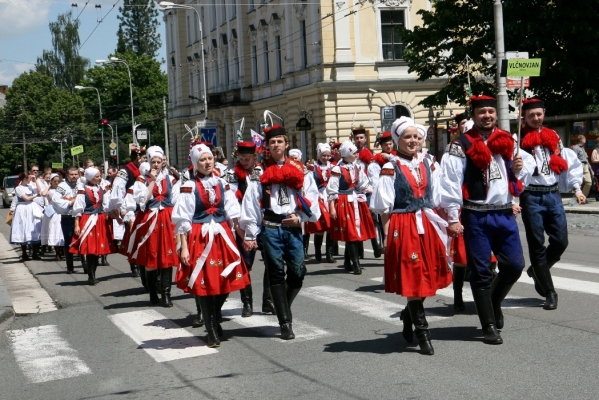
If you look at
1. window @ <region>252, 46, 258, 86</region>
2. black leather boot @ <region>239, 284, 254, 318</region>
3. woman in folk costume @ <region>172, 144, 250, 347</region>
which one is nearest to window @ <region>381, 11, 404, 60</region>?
window @ <region>252, 46, 258, 86</region>

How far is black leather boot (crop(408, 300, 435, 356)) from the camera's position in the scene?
25.4 feet

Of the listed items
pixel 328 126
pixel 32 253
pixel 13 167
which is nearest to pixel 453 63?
pixel 328 126

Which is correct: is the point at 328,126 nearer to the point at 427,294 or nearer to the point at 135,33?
the point at 427,294

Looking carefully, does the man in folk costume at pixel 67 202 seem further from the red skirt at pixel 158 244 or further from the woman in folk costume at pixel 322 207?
the red skirt at pixel 158 244

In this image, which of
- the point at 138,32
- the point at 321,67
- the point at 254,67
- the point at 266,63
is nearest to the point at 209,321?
the point at 321,67

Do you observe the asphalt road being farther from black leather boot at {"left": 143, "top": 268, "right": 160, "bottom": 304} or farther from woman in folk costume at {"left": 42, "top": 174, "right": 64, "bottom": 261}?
woman in folk costume at {"left": 42, "top": 174, "right": 64, "bottom": 261}

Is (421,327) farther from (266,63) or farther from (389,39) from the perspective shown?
(266,63)

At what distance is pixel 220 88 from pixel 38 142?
3766 cm

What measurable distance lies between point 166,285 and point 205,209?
3.03 meters

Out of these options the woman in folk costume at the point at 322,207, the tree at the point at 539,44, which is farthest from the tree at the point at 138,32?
Answer: the woman in folk costume at the point at 322,207

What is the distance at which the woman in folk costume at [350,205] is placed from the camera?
13.9m

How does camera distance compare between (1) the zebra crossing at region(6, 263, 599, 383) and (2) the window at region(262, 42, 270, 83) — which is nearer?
(1) the zebra crossing at region(6, 263, 599, 383)

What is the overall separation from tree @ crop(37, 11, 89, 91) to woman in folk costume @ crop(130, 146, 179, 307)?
94518 millimetres

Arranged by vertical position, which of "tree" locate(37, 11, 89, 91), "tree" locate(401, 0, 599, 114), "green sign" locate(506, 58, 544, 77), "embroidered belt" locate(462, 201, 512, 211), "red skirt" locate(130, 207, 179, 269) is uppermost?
"tree" locate(37, 11, 89, 91)
